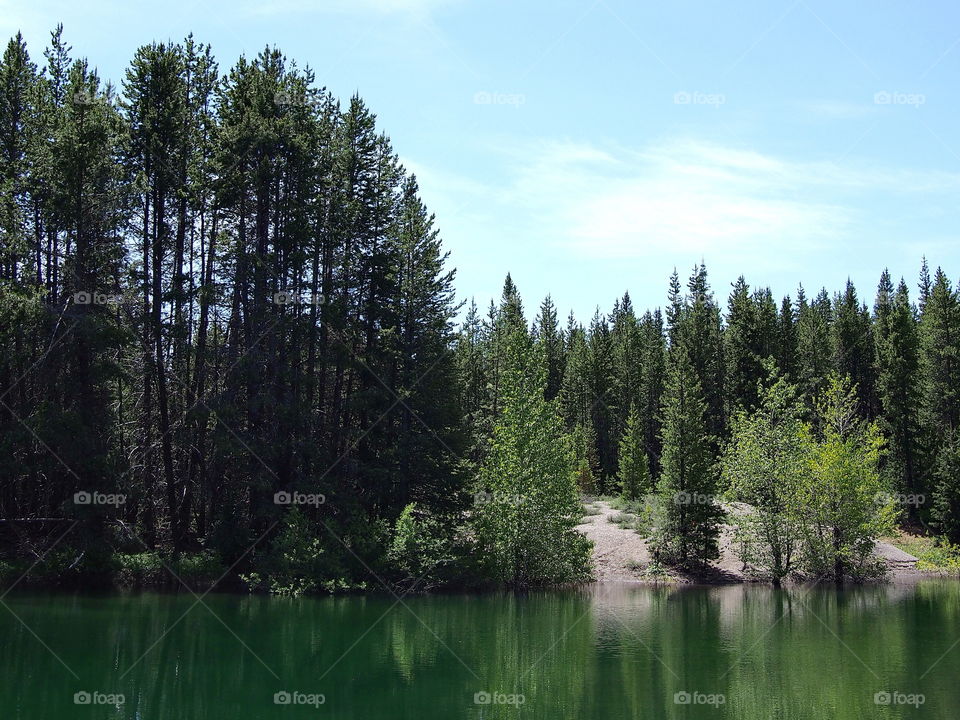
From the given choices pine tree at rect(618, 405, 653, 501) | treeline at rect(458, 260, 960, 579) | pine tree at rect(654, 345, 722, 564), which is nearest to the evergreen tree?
treeline at rect(458, 260, 960, 579)

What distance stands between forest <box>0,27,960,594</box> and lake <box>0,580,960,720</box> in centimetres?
368

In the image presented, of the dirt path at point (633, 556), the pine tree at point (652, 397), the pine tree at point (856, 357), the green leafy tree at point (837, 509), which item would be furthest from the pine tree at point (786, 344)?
the green leafy tree at point (837, 509)

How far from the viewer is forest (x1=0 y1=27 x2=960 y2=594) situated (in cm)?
3528

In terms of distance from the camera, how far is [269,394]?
37.0 metres

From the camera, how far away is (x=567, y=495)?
3847 cm

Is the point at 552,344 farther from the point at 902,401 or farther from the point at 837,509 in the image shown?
the point at 837,509

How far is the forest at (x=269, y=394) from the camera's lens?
35.3 metres

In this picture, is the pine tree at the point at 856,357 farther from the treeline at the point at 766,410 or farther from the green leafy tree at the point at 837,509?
the green leafy tree at the point at 837,509

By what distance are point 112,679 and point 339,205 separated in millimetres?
26673

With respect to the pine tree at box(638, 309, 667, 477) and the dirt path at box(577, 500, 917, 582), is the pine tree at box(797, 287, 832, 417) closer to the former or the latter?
the pine tree at box(638, 309, 667, 477)

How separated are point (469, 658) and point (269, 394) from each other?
1780cm

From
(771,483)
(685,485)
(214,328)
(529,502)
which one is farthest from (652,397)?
(214,328)

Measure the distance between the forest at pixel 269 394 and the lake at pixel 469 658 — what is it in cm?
368

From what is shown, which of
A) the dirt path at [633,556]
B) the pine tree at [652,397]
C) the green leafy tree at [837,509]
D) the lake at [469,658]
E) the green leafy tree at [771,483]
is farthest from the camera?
the pine tree at [652,397]
